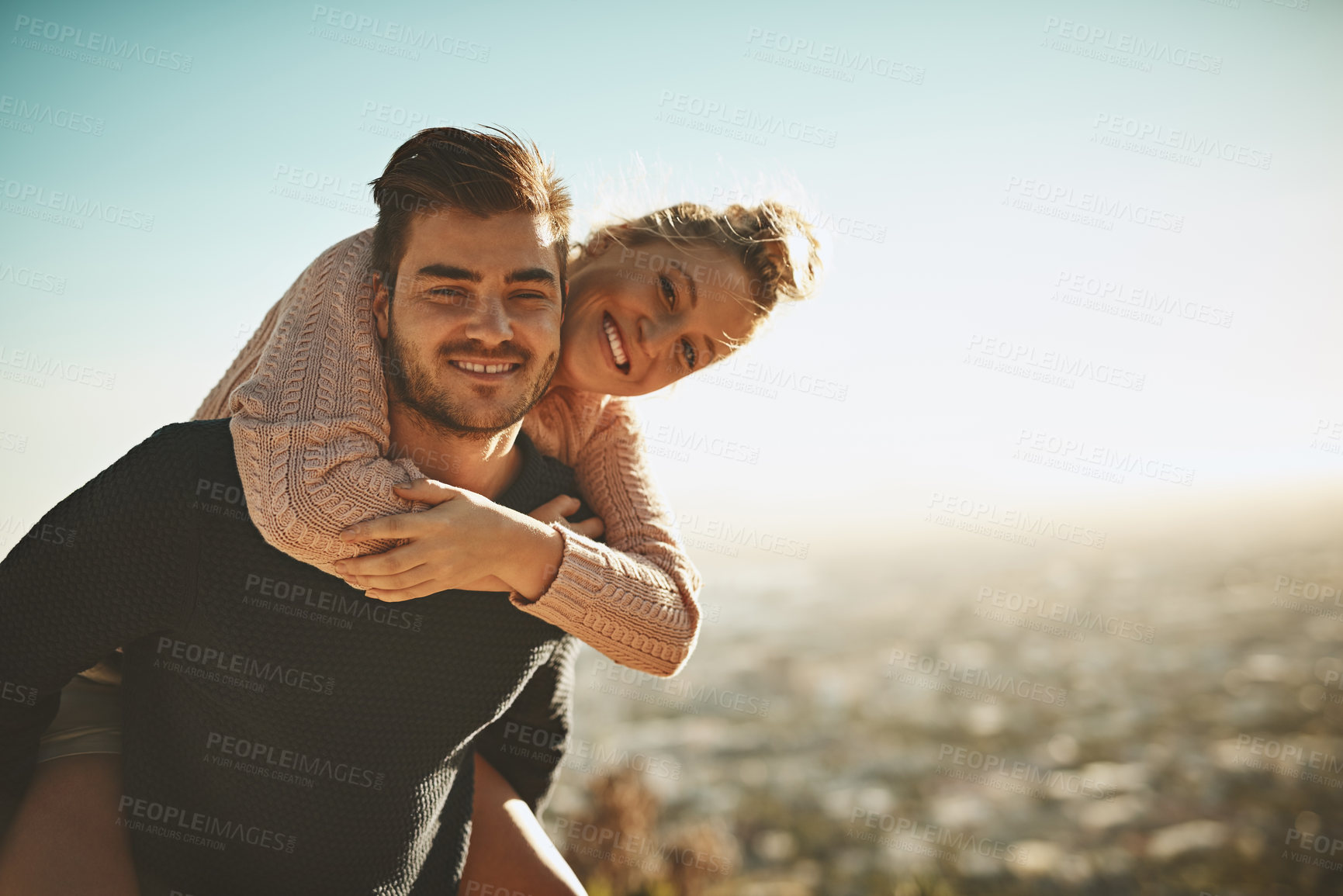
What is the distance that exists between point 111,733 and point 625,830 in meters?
3.97

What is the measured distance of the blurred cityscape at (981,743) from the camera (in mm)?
11242

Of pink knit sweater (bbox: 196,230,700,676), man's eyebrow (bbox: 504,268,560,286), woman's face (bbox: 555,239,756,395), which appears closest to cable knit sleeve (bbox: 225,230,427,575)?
pink knit sweater (bbox: 196,230,700,676)

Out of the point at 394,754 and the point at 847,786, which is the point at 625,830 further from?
the point at 847,786

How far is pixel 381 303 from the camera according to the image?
2.30m

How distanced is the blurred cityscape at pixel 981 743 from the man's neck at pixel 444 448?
1.43 meters

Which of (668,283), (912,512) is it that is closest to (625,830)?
(668,283)

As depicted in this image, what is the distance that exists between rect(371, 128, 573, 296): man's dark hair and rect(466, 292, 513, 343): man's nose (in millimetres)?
231

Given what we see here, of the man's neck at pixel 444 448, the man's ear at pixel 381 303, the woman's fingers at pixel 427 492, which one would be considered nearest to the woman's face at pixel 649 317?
the man's neck at pixel 444 448

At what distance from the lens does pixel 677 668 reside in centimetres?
244

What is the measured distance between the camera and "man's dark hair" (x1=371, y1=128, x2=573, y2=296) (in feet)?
7.28

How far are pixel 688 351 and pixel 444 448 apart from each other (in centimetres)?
112

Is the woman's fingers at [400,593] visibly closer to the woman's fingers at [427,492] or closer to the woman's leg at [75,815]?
the woman's fingers at [427,492]

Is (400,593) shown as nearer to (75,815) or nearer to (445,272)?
A: (445,272)

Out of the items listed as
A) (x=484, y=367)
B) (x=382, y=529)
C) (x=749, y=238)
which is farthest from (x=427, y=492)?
(x=749, y=238)
